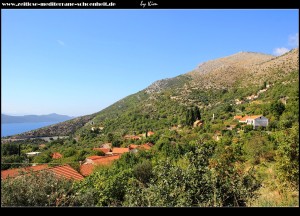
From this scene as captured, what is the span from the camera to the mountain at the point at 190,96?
3950cm

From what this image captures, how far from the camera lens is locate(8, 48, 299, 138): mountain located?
39.5 meters

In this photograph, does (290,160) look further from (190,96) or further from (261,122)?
(190,96)

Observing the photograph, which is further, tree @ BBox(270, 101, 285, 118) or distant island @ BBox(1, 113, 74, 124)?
tree @ BBox(270, 101, 285, 118)

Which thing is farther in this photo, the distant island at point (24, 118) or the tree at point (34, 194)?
the distant island at point (24, 118)

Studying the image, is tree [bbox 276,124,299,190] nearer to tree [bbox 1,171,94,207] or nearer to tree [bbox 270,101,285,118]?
tree [bbox 1,171,94,207]

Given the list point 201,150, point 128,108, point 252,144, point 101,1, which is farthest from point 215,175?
point 128,108

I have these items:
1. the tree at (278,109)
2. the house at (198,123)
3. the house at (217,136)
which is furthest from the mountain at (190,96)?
the house at (217,136)

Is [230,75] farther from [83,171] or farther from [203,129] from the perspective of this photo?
[83,171]

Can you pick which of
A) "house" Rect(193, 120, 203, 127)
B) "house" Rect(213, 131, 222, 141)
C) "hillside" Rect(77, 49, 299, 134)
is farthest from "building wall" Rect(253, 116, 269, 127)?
"hillside" Rect(77, 49, 299, 134)

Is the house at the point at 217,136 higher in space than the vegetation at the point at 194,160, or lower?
lower

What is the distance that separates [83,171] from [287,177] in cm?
1298

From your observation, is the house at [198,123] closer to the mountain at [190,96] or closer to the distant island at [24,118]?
the mountain at [190,96]

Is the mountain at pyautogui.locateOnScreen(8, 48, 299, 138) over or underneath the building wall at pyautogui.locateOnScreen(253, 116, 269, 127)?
over

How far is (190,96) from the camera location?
163 ft
